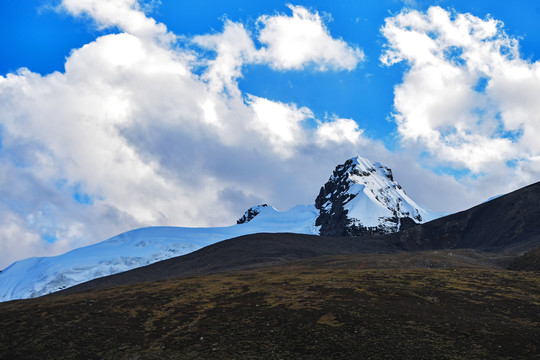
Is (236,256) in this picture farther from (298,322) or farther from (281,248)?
(298,322)

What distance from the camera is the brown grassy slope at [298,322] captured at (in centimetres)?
3428

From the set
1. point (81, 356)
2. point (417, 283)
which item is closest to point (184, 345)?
point (81, 356)

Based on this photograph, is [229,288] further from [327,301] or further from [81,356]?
[81,356]

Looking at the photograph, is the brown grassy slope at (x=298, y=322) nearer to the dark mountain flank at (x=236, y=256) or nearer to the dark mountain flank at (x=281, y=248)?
the dark mountain flank at (x=236, y=256)

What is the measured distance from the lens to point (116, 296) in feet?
201

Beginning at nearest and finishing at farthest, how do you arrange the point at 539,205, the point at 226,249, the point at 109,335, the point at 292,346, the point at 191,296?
the point at 292,346, the point at 109,335, the point at 191,296, the point at 226,249, the point at 539,205

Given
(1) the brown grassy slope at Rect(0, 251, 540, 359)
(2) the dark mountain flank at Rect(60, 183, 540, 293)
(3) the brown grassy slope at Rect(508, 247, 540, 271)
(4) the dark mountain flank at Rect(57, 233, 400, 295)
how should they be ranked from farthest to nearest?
(2) the dark mountain flank at Rect(60, 183, 540, 293)
(4) the dark mountain flank at Rect(57, 233, 400, 295)
(3) the brown grassy slope at Rect(508, 247, 540, 271)
(1) the brown grassy slope at Rect(0, 251, 540, 359)

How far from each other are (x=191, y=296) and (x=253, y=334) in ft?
64.5

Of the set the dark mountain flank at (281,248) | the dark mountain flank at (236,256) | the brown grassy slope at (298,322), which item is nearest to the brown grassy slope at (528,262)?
the brown grassy slope at (298,322)

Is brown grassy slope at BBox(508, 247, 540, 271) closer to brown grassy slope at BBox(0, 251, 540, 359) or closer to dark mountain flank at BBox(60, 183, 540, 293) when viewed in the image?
brown grassy slope at BBox(0, 251, 540, 359)

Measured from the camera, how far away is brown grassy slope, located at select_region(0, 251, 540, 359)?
3428 cm

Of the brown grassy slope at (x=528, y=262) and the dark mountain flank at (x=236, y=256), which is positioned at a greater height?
the dark mountain flank at (x=236, y=256)

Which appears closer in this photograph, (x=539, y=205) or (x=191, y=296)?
(x=191, y=296)

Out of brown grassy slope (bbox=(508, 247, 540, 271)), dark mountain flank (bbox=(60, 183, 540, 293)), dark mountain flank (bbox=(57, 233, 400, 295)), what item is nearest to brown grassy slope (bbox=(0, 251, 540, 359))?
brown grassy slope (bbox=(508, 247, 540, 271))
